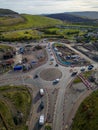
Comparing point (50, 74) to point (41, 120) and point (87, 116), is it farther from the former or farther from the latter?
point (87, 116)

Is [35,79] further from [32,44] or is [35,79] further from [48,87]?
[32,44]

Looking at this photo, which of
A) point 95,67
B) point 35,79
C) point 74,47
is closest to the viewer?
point 35,79

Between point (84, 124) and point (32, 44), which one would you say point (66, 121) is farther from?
point (32, 44)

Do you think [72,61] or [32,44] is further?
[32,44]

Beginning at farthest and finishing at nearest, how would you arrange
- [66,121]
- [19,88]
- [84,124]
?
[19,88] < [66,121] < [84,124]

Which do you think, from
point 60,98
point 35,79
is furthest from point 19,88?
point 60,98

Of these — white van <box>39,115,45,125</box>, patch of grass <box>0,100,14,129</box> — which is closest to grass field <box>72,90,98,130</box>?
white van <box>39,115,45,125</box>
